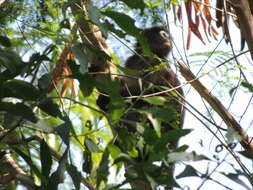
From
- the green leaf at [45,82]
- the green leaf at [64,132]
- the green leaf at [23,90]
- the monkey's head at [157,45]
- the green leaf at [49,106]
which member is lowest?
the green leaf at [64,132]

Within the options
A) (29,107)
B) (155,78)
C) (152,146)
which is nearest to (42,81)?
(29,107)

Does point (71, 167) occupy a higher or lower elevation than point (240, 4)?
lower

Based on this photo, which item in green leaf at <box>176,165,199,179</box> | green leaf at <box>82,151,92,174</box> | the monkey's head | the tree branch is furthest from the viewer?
the monkey's head

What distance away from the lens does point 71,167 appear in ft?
7.91

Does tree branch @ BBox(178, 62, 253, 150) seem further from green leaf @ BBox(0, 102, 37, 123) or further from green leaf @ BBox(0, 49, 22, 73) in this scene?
green leaf @ BBox(0, 102, 37, 123)

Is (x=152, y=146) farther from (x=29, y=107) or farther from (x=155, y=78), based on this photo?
(x=155, y=78)

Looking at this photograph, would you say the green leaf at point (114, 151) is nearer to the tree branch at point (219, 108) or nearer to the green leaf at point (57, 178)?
the green leaf at point (57, 178)

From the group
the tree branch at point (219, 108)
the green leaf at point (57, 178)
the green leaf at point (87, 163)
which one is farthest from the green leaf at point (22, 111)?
the tree branch at point (219, 108)

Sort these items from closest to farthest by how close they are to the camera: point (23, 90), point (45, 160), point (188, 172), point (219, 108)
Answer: point (188, 172) → point (23, 90) → point (45, 160) → point (219, 108)

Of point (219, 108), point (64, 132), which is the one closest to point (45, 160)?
point (64, 132)

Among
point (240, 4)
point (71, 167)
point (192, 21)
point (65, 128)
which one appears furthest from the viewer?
point (192, 21)

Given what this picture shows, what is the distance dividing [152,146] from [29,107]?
1.71 feet

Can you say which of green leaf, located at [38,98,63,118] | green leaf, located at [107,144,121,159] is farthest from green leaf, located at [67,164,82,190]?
green leaf, located at [38,98,63,118]

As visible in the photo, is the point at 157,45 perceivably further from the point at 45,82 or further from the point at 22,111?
the point at 22,111
